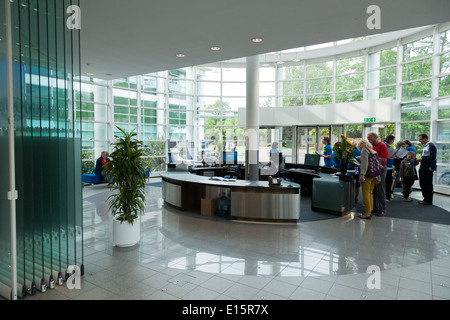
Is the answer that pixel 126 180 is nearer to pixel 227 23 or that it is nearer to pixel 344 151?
pixel 227 23

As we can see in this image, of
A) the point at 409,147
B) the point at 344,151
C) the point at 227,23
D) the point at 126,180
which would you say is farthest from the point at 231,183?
the point at 409,147

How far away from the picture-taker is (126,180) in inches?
182

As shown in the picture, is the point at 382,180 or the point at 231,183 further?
the point at 382,180

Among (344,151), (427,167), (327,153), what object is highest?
(344,151)

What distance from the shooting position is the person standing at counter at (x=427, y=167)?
25.5ft

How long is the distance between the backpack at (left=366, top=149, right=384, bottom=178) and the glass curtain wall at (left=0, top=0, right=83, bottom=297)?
221 inches

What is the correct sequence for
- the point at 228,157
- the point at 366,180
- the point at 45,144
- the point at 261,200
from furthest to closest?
the point at 228,157, the point at 366,180, the point at 261,200, the point at 45,144

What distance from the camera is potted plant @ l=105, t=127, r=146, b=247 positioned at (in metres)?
4.60

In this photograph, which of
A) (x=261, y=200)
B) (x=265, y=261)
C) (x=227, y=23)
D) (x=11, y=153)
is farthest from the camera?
(x=261, y=200)

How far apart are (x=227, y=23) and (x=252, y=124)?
5175mm

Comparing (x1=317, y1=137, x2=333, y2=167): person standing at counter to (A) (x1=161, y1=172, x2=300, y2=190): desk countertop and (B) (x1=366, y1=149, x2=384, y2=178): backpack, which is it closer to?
(B) (x1=366, y1=149, x2=384, y2=178): backpack

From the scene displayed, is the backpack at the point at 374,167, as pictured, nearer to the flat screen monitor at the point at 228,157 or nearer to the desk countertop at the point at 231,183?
the desk countertop at the point at 231,183

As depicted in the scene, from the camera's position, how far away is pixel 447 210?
7.39m
